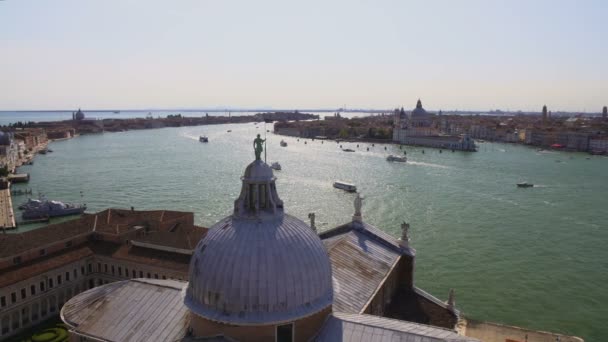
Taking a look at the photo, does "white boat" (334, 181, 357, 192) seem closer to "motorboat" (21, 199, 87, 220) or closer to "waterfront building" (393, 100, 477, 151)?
"motorboat" (21, 199, 87, 220)

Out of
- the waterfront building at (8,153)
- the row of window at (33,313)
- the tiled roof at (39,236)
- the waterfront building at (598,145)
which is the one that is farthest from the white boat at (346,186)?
the waterfront building at (598,145)

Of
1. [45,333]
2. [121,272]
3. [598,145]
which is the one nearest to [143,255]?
[121,272]

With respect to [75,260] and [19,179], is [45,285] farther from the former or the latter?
[19,179]

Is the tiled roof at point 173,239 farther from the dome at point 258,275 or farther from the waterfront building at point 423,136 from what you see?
the waterfront building at point 423,136

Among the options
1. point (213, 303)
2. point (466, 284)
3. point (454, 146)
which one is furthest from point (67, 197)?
point (454, 146)

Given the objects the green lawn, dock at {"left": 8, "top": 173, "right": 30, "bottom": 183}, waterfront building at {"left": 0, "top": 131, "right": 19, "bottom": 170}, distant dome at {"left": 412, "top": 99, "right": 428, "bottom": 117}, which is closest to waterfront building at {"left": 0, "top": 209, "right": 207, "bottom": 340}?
the green lawn

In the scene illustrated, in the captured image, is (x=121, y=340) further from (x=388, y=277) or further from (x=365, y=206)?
(x=365, y=206)
